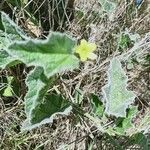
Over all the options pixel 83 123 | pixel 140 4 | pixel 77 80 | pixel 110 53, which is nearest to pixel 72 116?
pixel 83 123

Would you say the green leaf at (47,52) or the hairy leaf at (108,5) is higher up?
the green leaf at (47,52)

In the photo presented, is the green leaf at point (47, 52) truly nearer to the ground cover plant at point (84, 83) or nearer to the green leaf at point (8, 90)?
the ground cover plant at point (84, 83)

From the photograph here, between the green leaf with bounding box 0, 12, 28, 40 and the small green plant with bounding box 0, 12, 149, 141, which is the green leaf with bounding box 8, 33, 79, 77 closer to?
the small green plant with bounding box 0, 12, 149, 141

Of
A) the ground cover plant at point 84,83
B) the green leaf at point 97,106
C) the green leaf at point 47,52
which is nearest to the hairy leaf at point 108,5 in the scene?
the ground cover plant at point 84,83

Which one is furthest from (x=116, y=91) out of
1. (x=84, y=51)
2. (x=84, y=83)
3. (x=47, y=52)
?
(x=84, y=83)

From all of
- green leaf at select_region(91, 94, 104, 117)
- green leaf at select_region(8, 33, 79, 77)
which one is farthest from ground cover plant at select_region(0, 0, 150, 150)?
green leaf at select_region(8, 33, 79, 77)

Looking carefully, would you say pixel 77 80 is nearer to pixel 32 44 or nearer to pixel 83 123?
pixel 83 123
